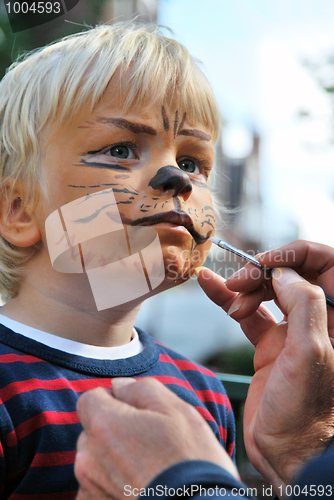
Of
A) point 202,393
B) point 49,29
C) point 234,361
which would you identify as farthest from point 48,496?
point 49,29

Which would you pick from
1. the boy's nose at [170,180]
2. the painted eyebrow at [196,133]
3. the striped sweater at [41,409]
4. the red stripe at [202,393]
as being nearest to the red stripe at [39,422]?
the striped sweater at [41,409]

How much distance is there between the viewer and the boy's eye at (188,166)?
2.80 feet

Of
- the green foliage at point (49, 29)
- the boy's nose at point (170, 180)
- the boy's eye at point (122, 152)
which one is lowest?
the boy's nose at point (170, 180)

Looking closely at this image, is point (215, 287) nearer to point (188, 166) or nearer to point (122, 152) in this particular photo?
point (188, 166)

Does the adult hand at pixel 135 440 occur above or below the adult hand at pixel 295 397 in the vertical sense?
above

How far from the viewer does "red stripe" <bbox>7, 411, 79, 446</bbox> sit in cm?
65

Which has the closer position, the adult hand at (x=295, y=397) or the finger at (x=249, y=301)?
the adult hand at (x=295, y=397)

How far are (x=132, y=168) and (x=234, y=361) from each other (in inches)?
42.8

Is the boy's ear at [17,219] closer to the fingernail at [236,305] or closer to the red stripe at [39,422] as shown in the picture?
the red stripe at [39,422]

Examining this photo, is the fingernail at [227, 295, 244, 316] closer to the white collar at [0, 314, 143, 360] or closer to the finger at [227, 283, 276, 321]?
the finger at [227, 283, 276, 321]

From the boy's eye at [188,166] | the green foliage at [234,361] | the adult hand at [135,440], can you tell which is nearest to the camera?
the adult hand at [135,440]

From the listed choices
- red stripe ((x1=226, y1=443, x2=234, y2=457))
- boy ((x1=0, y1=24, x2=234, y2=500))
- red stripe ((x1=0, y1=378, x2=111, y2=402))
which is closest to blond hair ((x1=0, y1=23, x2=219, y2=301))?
boy ((x1=0, y1=24, x2=234, y2=500))

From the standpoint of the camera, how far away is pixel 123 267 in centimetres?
73

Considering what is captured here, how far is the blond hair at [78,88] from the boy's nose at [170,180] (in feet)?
0.46
